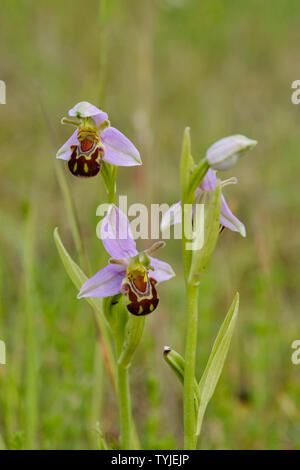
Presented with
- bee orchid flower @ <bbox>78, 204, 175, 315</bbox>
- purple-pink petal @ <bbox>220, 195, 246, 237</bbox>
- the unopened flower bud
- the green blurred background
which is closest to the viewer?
the unopened flower bud

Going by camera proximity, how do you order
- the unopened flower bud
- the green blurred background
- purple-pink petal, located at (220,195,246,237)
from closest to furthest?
the unopened flower bud
purple-pink petal, located at (220,195,246,237)
the green blurred background

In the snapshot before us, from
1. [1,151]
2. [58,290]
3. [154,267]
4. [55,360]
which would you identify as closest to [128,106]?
[1,151]

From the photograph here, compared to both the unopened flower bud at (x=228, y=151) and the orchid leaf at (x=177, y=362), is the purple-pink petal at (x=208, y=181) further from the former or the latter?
the orchid leaf at (x=177, y=362)

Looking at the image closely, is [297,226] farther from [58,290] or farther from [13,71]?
[13,71]

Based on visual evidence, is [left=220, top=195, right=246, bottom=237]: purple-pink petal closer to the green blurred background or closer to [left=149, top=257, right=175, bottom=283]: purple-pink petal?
[left=149, top=257, right=175, bottom=283]: purple-pink petal

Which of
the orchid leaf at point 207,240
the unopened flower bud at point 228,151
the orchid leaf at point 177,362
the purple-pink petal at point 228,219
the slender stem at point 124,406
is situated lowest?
the slender stem at point 124,406

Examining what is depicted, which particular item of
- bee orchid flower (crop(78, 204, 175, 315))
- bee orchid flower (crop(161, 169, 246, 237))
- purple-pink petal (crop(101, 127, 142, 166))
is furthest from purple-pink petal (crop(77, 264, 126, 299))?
purple-pink petal (crop(101, 127, 142, 166))

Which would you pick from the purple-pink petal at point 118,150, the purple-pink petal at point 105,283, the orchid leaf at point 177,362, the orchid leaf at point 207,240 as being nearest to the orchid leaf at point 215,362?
the orchid leaf at point 177,362
